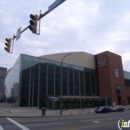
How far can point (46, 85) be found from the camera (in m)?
50.2

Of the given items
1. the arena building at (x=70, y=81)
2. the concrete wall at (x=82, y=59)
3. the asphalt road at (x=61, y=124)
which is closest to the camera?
the asphalt road at (x=61, y=124)

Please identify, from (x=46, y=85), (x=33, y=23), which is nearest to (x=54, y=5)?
(x=33, y=23)

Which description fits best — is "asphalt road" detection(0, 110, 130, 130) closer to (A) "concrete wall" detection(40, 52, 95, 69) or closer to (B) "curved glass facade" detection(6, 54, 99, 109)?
(B) "curved glass facade" detection(6, 54, 99, 109)

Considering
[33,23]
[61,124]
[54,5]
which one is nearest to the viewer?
[54,5]

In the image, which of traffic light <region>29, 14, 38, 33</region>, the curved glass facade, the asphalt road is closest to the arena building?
the curved glass facade

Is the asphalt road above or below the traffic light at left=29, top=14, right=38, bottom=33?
below

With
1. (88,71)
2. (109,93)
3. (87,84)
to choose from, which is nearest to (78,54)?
(88,71)

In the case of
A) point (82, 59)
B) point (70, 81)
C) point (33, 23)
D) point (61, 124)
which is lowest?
point (61, 124)

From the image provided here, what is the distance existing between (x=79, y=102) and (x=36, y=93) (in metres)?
11.9

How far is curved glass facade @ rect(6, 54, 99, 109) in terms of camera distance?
45.5m

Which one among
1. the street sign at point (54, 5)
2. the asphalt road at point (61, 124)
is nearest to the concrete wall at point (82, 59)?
the asphalt road at point (61, 124)

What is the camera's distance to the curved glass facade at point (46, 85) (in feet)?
149

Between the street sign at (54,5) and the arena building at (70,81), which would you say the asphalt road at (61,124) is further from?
the arena building at (70,81)

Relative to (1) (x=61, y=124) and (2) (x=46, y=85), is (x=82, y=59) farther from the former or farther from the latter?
(1) (x=61, y=124)
